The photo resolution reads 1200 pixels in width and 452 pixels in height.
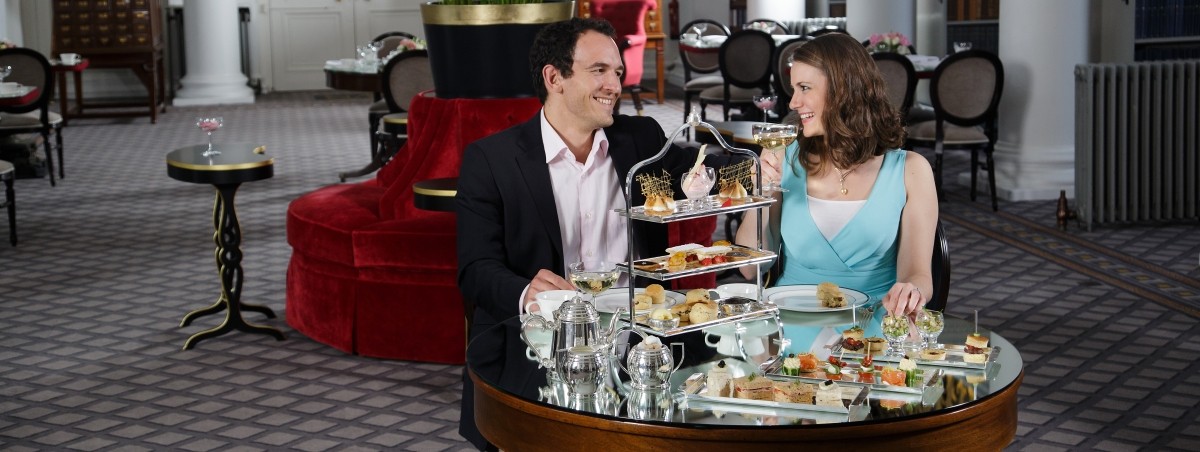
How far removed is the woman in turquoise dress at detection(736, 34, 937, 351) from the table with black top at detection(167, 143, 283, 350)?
2707mm

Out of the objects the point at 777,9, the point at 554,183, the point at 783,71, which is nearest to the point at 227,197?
the point at 554,183

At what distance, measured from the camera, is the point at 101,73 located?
15.5m

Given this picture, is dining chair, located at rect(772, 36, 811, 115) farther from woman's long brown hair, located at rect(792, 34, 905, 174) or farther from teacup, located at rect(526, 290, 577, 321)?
teacup, located at rect(526, 290, 577, 321)

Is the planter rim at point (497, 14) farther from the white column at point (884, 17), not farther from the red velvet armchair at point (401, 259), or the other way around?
the white column at point (884, 17)

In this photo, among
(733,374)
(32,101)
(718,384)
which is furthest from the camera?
(32,101)

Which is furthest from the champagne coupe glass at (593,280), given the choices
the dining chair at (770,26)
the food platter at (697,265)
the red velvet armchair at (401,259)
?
the dining chair at (770,26)

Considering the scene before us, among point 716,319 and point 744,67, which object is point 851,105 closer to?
point 716,319

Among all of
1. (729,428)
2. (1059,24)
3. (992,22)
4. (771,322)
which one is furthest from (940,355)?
(992,22)

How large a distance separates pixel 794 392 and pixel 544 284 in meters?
0.73

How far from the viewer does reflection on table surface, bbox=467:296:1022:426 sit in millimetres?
2025

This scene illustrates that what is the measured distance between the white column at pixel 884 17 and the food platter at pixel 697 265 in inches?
346

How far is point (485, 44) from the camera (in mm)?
4637

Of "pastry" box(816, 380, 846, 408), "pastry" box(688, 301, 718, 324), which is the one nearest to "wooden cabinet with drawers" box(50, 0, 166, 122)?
"pastry" box(688, 301, 718, 324)

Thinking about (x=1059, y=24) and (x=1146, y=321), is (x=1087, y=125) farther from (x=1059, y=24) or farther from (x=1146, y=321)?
(x=1146, y=321)
